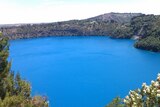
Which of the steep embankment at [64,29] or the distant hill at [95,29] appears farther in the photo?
the steep embankment at [64,29]

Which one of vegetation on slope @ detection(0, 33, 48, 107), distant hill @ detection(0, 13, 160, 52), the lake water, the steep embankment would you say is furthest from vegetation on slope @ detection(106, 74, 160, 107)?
the steep embankment

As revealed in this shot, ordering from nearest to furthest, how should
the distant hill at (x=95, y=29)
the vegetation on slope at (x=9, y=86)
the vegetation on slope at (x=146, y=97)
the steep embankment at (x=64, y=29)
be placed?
the vegetation on slope at (x=146, y=97) → the vegetation on slope at (x=9, y=86) → the distant hill at (x=95, y=29) → the steep embankment at (x=64, y=29)

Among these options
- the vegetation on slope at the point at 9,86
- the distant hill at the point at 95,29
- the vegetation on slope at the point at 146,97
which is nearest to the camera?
the vegetation on slope at the point at 146,97

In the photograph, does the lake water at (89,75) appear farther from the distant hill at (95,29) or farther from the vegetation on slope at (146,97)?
the distant hill at (95,29)

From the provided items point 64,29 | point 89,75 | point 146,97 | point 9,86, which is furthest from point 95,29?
point 146,97

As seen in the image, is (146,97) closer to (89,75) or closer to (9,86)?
(9,86)

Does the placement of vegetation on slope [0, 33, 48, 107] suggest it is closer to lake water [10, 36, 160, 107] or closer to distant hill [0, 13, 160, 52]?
lake water [10, 36, 160, 107]

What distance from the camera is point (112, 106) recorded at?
1363 cm

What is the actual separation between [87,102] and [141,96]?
105ft

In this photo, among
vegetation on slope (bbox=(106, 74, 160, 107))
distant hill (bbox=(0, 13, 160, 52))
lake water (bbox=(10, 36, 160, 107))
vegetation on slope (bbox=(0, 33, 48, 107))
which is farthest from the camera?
distant hill (bbox=(0, 13, 160, 52))

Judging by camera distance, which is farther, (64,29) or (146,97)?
(64,29)

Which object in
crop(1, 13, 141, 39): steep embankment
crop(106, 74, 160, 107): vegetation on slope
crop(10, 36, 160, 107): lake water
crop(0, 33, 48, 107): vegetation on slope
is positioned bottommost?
crop(10, 36, 160, 107): lake water

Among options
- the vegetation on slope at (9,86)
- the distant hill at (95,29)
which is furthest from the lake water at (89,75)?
the distant hill at (95,29)

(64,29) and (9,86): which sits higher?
(9,86)
